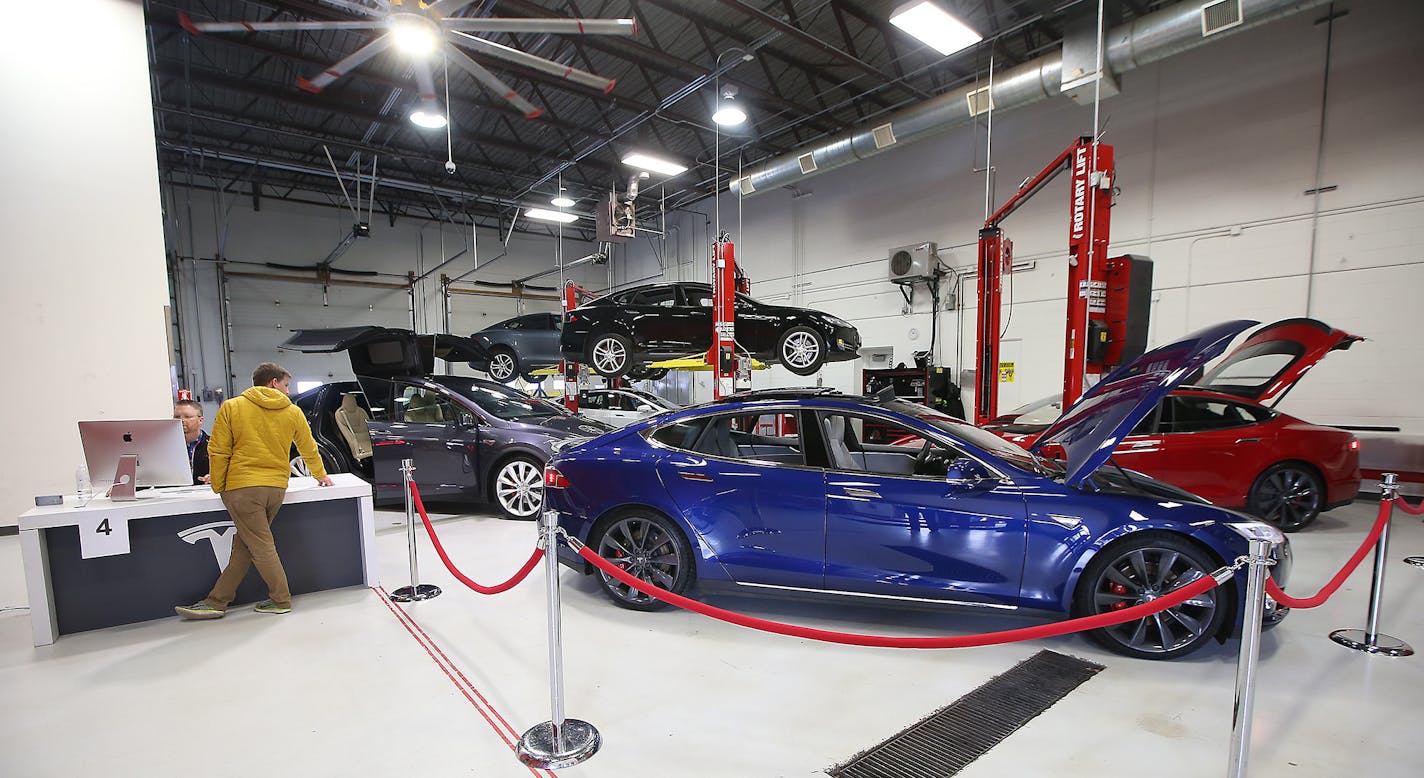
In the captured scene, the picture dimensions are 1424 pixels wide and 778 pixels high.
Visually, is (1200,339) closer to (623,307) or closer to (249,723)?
(249,723)

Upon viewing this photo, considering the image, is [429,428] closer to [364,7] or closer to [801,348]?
[364,7]

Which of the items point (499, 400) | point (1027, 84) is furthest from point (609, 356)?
point (1027, 84)

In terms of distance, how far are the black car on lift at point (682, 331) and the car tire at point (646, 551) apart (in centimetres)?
478

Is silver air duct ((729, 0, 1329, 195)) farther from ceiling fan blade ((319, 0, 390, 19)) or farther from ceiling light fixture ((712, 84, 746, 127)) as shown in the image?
ceiling fan blade ((319, 0, 390, 19))

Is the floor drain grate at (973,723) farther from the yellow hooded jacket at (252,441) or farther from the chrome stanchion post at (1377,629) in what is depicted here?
the yellow hooded jacket at (252,441)

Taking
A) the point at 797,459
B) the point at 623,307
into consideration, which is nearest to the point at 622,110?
the point at 623,307

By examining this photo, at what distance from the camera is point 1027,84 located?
735 centimetres

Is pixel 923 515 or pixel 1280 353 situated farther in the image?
pixel 1280 353

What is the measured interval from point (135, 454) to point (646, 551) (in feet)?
9.71

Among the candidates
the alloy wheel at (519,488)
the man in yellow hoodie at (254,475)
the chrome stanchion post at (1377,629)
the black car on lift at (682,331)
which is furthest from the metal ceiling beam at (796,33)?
the chrome stanchion post at (1377,629)

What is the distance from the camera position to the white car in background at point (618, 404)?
1010 cm

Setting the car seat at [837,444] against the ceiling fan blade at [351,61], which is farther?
the ceiling fan blade at [351,61]

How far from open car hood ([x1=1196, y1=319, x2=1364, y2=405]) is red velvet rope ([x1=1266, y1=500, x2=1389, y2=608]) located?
216cm

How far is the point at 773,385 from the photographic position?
46.7 ft
